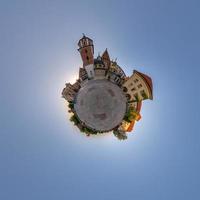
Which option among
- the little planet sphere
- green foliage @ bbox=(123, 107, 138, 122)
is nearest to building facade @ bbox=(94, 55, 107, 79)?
the little planet sphere

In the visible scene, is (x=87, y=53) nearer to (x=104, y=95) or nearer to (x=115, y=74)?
(x=115, y=74)

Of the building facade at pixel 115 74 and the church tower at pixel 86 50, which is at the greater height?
the church tower at pixel 86 50

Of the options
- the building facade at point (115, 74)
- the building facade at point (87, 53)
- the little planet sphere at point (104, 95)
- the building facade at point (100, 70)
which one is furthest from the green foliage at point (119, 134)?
the building facade at point (87, 53)

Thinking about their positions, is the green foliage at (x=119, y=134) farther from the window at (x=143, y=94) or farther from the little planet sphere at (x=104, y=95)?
the window at (x=143, y=94)

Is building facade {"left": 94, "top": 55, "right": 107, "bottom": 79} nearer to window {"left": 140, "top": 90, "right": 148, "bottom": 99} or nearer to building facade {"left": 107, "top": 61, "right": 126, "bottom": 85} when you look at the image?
building facade {"left": 107, "top": 61, "right": 126, "bottom": 85}

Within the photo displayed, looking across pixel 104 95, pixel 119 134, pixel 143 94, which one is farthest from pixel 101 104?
pixel 143 94
